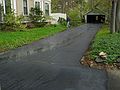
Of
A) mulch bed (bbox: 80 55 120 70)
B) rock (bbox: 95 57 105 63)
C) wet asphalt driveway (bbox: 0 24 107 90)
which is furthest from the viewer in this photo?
rock (bbox: 95 57 105 63)

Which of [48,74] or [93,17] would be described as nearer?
[48,74]

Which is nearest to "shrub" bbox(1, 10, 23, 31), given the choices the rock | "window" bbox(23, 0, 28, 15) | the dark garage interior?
"window" bbox(23, 0, 28, 15)

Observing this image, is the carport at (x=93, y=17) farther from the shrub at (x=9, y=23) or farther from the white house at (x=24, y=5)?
the shrub at (x=9, y=23)

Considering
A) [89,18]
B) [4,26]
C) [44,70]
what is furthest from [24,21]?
[89,18]

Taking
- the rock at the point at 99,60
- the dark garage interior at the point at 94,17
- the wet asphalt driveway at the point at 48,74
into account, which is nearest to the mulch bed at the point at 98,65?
the rock at the point at 99,60

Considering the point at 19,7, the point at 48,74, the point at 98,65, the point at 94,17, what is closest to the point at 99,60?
the point at 98,65

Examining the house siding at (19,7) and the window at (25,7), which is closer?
the house siding at (19,7)

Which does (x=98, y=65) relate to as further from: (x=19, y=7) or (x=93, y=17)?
(x=93, y=17)

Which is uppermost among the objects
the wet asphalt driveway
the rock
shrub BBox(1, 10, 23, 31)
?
shrub BBox(1, 10, 23, 31)

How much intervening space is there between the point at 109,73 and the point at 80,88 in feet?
6.91

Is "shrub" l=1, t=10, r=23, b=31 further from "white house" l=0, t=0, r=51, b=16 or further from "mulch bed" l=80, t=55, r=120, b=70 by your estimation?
"mulch bed" l=80, t=55, r=120, b=70

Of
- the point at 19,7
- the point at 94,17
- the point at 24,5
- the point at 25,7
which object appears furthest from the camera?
the point at 94,17

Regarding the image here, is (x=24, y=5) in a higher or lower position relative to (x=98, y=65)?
higher

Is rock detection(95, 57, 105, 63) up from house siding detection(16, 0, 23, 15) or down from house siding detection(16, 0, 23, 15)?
down
